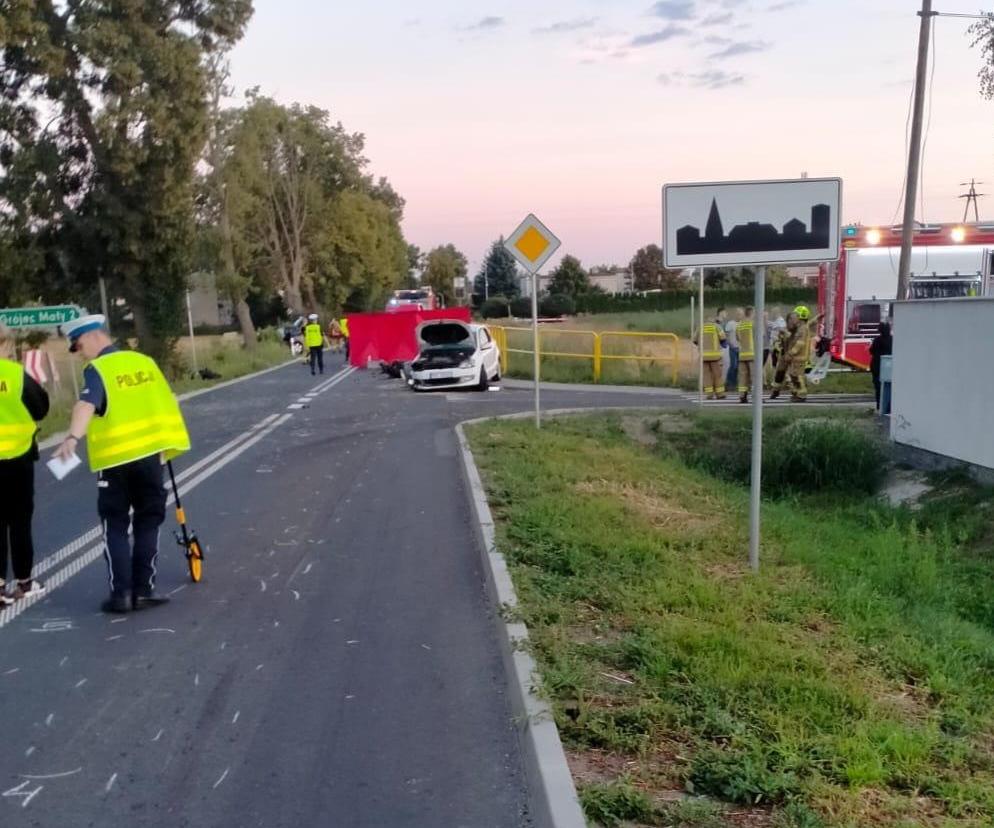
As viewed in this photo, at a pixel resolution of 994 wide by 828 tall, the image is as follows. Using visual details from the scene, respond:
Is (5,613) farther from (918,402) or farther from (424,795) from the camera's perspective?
(918,402)

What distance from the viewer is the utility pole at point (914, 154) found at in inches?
878

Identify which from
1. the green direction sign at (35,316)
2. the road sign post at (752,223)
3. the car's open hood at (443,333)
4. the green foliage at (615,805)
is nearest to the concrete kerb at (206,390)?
the green direction sign at (35,316)

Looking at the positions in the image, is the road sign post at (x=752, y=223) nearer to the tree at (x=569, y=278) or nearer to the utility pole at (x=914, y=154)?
the utility pole at (x=914, y=154)

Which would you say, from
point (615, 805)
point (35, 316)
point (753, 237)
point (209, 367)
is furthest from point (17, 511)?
point (209, 367)

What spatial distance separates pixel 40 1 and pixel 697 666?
89.0ft

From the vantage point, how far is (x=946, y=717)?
4.75 metres

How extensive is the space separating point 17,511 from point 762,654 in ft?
15.9

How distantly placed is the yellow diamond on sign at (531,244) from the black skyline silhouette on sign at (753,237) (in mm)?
7672

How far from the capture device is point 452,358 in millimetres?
23344

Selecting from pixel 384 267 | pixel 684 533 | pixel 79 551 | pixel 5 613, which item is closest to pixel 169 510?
pixel 79 551

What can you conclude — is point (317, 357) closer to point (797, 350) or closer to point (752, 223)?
point (797, 350)

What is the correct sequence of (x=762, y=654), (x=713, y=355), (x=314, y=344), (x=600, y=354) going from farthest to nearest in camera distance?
1. (x=314, y=344)
2. (x=600, y=354)
3. (x=713, y=355)
4. (x=762, y=654)

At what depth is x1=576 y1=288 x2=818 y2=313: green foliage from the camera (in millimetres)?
74750

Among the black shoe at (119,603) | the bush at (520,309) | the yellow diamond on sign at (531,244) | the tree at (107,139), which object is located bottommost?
the bush at (520,309)
